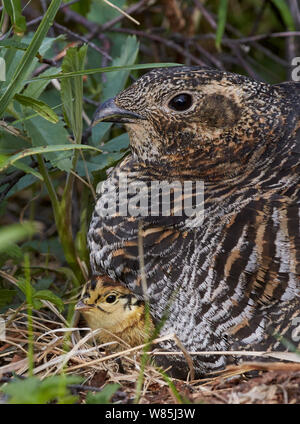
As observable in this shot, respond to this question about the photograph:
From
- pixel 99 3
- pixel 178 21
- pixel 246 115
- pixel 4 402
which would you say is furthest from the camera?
pixel 178 21

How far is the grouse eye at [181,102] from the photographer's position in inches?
106

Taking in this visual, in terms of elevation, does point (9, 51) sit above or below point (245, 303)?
above

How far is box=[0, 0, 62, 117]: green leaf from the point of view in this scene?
2514mm

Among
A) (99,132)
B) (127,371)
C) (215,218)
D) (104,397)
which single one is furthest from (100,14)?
(104,397)

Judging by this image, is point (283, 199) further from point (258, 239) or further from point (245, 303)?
point (245, 303)

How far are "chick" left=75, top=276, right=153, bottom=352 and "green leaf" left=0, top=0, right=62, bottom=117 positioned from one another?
32.8 inches

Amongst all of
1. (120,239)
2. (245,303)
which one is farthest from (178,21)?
(245,303)

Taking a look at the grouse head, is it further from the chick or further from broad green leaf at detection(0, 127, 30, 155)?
the chick

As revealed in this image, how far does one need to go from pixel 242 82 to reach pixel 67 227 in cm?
104

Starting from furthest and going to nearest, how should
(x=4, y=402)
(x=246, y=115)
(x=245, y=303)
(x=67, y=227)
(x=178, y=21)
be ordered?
(x=178, y=21) → (x=67, y=227) → (x=246, y=115) → (x=245, y=303) → (x=4, y=402)

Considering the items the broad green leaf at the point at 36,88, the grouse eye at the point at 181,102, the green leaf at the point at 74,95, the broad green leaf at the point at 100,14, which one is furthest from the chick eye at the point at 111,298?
the broad green leaf at the point at 100,14

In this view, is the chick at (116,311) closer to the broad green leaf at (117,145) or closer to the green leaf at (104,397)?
the green leaf at (104,397)

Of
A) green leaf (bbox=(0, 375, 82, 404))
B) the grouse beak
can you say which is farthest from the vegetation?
the grouse beak

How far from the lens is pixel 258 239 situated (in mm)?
2488
